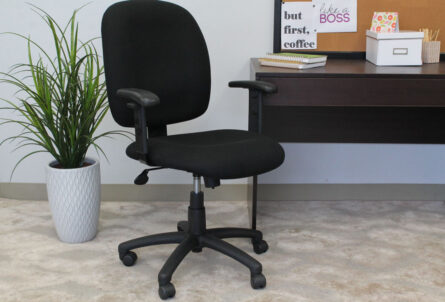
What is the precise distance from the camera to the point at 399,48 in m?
2.53

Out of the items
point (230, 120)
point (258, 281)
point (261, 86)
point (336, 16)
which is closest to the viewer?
point (258, 281)

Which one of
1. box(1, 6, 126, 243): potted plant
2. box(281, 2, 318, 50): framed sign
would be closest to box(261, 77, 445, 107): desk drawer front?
box(281, 2, 318, 50): framed sign

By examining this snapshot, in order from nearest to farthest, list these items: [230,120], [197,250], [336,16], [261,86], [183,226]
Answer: [261,86] < [197,250] < [183,226] < [336,16] < [230,120]

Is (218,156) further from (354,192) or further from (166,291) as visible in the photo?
(354,192)

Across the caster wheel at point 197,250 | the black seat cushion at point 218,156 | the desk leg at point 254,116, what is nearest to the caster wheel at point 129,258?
the caster wheel at point 197,250

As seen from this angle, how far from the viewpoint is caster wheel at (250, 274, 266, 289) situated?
6.74 ft

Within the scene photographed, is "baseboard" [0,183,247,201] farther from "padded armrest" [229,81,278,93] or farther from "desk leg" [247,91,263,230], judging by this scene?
"padded armrest" [229,81,278,93]

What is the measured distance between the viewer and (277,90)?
226cm

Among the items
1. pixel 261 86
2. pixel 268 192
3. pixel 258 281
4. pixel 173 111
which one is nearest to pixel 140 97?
pixel 173 111

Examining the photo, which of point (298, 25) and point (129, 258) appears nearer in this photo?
point (129, 258)

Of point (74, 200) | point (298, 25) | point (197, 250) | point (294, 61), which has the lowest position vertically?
point (197, 250)

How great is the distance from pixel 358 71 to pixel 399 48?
0.94 feet

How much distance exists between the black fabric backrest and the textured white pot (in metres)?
0.40

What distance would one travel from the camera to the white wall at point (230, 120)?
280 cm
